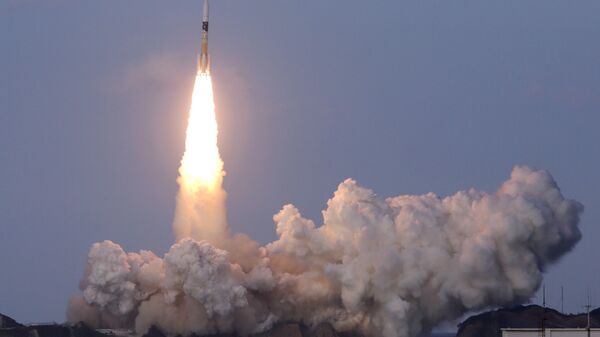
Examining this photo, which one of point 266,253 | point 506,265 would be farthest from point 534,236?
point 266,253

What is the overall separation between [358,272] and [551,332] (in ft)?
63.4

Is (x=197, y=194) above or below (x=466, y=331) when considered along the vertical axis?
above

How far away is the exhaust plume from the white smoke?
9 cm

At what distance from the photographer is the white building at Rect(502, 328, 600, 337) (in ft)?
330

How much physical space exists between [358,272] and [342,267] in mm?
1367

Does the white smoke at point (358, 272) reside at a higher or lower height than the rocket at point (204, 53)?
lower

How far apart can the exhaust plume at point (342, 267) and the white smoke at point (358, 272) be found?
0.09 metres

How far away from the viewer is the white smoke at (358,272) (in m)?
116

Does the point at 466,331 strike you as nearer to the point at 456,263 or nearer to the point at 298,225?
the point at 456,263

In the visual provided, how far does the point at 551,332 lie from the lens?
3999 inches

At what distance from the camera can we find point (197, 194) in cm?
11512

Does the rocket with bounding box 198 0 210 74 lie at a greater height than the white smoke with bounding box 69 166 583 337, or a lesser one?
greater

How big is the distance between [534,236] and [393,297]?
11.8 meters

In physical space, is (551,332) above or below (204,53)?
below
